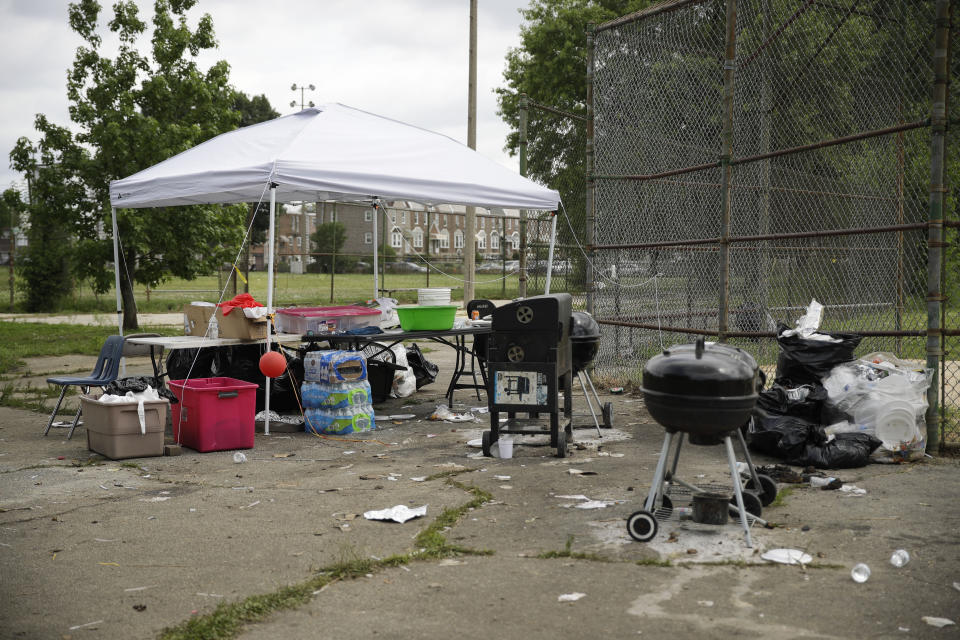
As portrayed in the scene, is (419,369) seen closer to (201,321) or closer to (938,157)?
(201,321)

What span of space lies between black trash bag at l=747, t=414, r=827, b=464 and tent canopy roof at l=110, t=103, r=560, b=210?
4.01m

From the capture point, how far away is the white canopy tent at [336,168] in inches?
328

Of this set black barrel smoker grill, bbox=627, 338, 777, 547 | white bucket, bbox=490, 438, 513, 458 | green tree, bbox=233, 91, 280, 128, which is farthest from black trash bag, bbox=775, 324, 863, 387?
green tree, bbox=233, 91, 280, 128

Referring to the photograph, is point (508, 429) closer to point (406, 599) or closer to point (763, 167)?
point (406, 599)

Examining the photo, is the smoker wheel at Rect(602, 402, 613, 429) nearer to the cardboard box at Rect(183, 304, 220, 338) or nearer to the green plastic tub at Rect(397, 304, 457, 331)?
the green plastic tub at Rect(397, 304, 457, 331)

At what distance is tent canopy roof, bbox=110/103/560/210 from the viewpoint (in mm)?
8375

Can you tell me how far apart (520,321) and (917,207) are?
7509mm

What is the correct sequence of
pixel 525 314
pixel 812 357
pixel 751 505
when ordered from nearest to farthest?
pixel 751 505 → pixel 525 314 → pixel 812 357

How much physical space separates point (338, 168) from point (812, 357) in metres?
4.75

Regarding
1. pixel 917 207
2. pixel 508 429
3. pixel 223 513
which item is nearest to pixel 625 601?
pixel 223 513

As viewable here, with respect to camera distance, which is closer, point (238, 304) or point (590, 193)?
point (238, 304)

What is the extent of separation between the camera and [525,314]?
6.89 metres

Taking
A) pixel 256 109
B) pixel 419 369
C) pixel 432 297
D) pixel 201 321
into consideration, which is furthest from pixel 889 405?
pixel 256 109

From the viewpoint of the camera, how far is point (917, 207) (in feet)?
38.2
